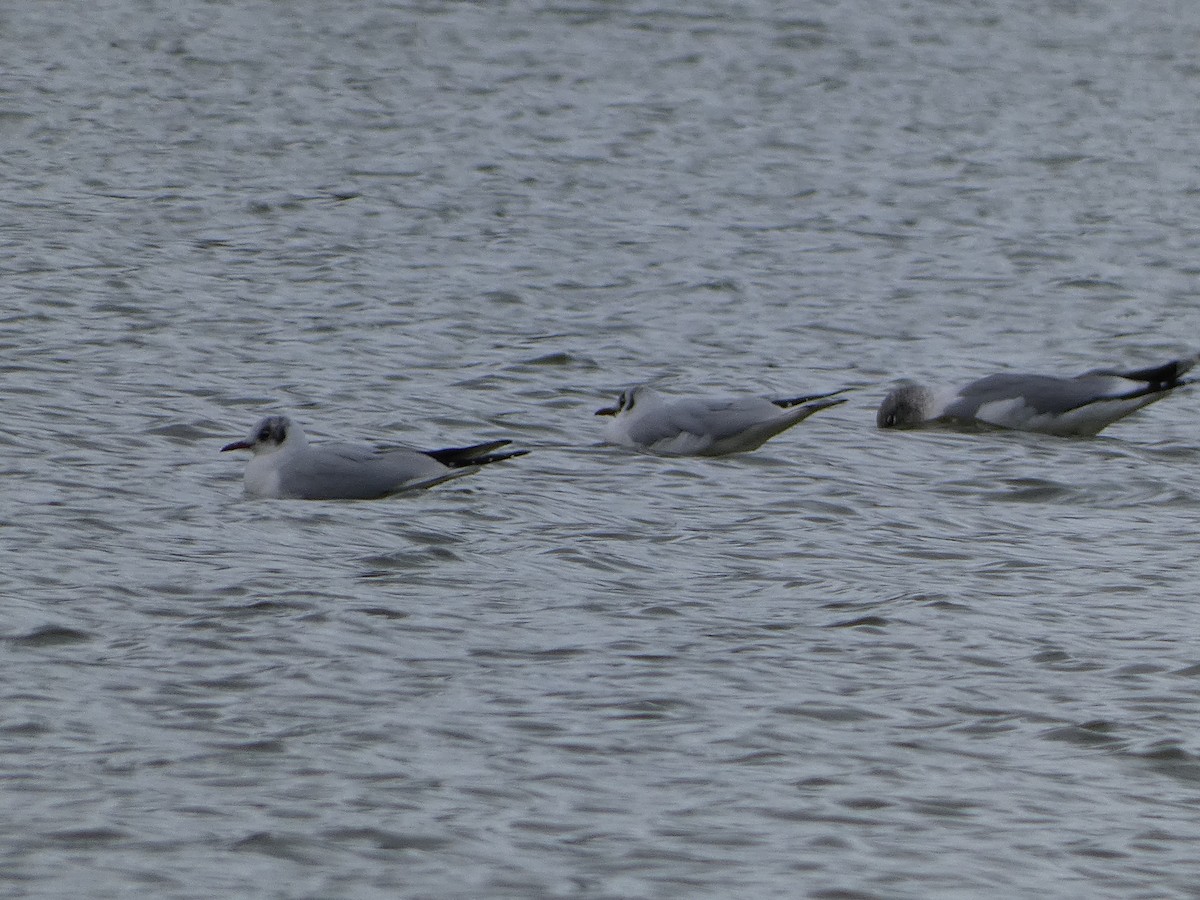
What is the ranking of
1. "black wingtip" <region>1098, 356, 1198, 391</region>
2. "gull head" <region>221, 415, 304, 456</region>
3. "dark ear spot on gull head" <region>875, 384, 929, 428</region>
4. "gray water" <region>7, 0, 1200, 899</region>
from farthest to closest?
"black wingtip" <region>1098, 356, 1198, 391</region>
"dark ear spot on gull head" <region>875, 384, 929, 428</region>
"gull head" <region>221, 415, 304, 456</region>
"gray water" <region>7, 0, 1200, 899</region>

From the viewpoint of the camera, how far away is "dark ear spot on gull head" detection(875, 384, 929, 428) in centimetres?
1171

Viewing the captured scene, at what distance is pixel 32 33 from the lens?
2481cm

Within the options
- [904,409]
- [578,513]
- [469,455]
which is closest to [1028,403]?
[904,409]

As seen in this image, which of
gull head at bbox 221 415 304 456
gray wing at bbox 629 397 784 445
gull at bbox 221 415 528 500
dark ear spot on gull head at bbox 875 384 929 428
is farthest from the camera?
dark ear spot on gull head at bbox 875 384 929 428

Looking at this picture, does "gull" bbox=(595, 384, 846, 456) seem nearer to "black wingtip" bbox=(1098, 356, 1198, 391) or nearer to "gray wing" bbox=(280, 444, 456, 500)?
"gray wing" bbox=(280, 444, 456, 500)

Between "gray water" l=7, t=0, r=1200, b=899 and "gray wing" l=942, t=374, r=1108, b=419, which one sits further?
"gray wing" l=942, t=374, r=1108, b=419

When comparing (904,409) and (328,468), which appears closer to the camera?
(328,468)

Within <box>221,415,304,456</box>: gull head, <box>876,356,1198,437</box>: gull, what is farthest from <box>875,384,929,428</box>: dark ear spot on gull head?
<box>221,415,304,456</box>: gull head

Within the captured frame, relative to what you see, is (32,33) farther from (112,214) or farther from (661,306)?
(661,306)

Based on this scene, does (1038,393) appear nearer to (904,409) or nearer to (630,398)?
(904,409)

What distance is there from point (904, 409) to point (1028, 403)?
2.21 feet

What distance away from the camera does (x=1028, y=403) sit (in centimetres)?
1183

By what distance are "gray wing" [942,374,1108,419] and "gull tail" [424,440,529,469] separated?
2.82 meters

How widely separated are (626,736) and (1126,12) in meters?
25.4
